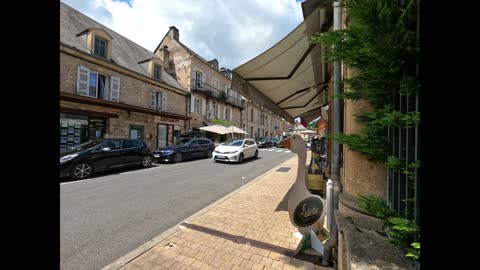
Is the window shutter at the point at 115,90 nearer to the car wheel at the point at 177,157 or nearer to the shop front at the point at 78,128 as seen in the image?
the shop front at the point at 78,128

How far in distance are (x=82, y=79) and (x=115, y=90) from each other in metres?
1.88

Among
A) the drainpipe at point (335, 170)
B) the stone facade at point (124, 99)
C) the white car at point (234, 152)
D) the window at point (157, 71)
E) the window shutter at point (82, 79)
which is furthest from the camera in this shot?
the window at point (157, 71)

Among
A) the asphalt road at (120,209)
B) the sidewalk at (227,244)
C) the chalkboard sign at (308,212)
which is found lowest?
the asphalt road at (120,209)

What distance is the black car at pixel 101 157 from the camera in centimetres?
700

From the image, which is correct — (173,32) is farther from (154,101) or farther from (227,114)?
(227,114)

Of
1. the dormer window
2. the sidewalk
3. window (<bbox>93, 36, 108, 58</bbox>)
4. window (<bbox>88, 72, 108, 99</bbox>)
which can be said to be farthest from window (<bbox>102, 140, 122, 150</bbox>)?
window (<bbox>93, 36, 108, 58</bbox>)

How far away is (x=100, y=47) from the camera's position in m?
12.5

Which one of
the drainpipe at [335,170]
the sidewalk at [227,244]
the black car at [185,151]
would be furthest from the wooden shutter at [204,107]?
the drainpipe at [335,170]

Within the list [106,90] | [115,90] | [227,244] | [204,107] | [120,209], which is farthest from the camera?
[204,107]

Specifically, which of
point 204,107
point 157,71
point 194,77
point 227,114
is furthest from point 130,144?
point 227,114

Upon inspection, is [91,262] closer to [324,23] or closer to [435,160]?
[435,160]

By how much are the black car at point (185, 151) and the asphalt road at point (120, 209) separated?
11.9ft

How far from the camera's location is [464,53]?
66 centimetres

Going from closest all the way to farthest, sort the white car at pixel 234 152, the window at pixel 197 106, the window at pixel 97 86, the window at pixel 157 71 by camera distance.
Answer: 1. the white car at pixel 234 152
2. the window at pixel 97 86
3. the window at pixel 157 71
4. the window at pixel 197 106
